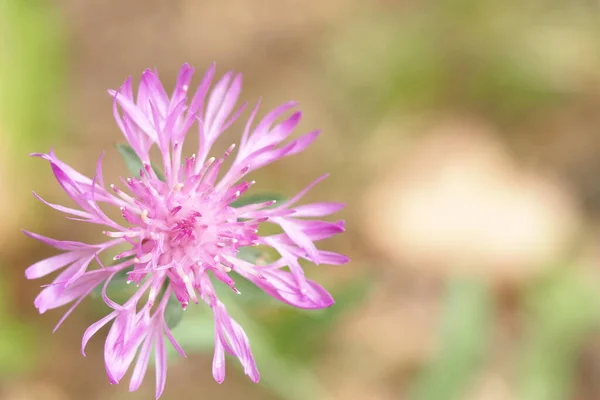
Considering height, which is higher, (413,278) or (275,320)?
(413,278)

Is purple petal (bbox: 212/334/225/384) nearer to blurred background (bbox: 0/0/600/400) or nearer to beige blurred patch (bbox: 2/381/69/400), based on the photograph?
blurred background (bbox: 0/0/600/400)

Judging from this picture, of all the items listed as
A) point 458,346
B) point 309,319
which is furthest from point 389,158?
point 309,319

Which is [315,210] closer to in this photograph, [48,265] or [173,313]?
[173,313]

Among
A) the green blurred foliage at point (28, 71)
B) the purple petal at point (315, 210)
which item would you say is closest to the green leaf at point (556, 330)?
the purple petal at point (315, 210)

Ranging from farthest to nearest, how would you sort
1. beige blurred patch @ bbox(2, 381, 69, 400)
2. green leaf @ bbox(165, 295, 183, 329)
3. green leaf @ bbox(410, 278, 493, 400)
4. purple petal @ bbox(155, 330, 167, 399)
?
beige blurred patch @ bbox(2, 381, 69, 400) < green leaf @ bbox(410, 278, 493, 400) < green leaf @ bbox(165, 295, 183, 329) < purple petal @ bbox(155, 330, 167, 399)

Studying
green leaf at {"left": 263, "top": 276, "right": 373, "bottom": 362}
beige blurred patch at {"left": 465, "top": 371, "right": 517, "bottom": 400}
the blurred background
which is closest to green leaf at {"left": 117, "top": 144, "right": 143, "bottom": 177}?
green leaf at {"left": 263, "top": 276, "right": 373, "bottom": 362}

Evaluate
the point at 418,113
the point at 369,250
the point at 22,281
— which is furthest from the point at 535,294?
the point at 22,281

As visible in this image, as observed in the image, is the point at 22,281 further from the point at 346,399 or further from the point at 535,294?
the point at 535,294
